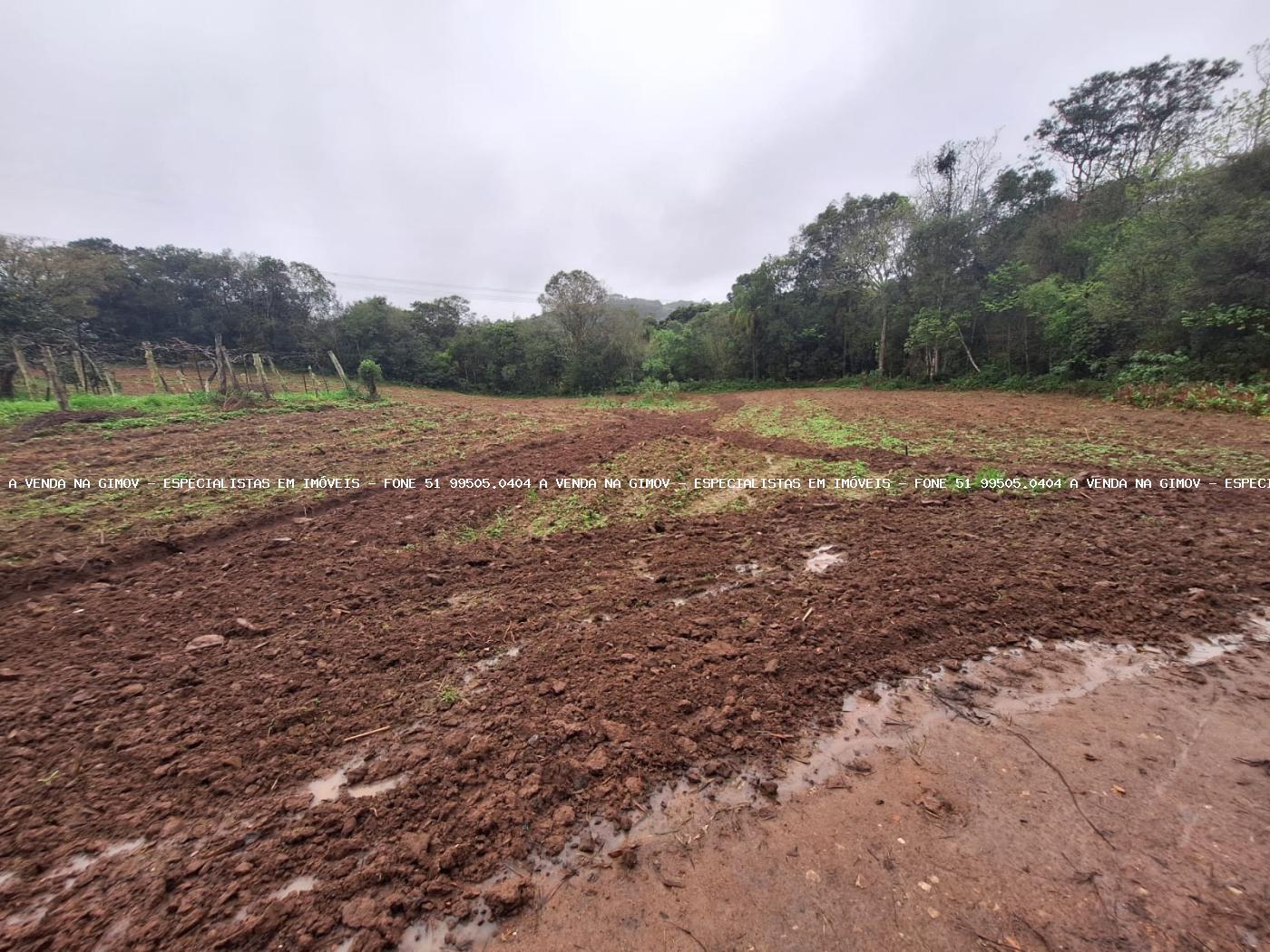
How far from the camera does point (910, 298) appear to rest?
22.4m

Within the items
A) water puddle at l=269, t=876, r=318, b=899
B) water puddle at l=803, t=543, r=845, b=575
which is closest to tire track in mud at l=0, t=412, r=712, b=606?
water puddle at l=803, t=543, r=845, b=575

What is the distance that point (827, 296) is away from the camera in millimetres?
26000

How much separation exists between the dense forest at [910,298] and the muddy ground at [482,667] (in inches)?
440

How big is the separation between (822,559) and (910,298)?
23632mm

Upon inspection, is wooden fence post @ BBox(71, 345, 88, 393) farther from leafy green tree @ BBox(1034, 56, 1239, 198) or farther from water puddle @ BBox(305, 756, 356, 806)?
leafy green tree @ BBox(1034, 56, 1239, 198)

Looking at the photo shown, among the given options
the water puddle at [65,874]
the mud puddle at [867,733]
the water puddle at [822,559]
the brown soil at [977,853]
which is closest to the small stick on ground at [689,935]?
the brown soil at [977,853]

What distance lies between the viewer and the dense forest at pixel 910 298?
41.7 feet

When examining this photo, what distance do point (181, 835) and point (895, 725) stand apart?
341 cm

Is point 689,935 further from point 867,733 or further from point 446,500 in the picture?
point 446,500

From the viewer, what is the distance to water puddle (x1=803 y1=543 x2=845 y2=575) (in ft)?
13.6

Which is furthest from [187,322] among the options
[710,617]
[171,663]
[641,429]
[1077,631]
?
[1077,631]

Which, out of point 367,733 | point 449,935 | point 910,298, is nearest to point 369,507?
point 367,733

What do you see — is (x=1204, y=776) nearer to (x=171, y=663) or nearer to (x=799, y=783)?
(x=799, y=783)

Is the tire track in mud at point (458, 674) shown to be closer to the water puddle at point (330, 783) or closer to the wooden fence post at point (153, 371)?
Result: the water puddle at point (330, 783)
